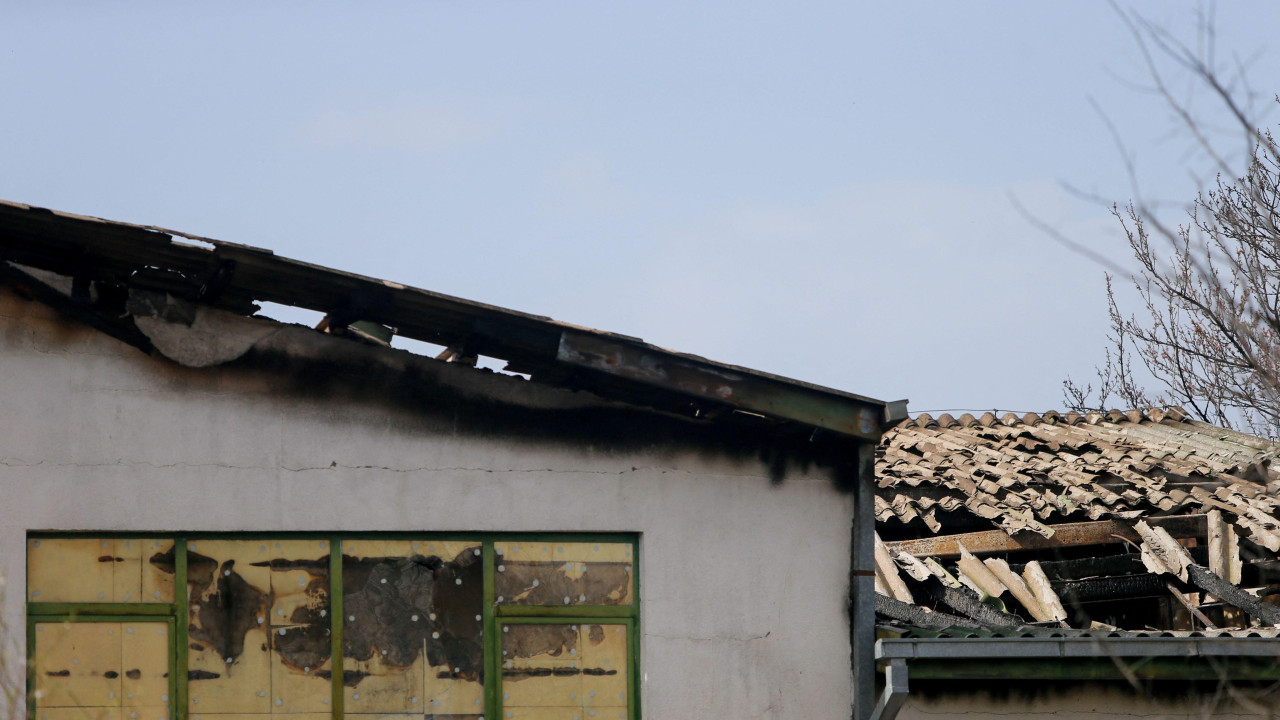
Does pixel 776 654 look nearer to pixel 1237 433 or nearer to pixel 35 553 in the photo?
pixel 35 553

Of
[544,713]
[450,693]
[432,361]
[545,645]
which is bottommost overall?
[544,713]

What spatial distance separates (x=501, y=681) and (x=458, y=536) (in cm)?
86

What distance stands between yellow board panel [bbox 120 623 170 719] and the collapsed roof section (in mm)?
4120

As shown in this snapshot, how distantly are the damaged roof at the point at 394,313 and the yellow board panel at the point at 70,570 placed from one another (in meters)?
1.17

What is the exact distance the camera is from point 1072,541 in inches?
400

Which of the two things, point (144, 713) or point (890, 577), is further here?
point (890, 577)

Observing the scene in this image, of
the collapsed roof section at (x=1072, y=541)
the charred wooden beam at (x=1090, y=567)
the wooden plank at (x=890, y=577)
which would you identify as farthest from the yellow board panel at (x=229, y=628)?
the charred wooden beam at (x=1090, y=567)

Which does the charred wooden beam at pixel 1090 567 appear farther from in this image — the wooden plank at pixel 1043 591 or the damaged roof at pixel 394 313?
the damaged roof at pixel 394 313

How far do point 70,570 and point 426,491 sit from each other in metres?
1.98

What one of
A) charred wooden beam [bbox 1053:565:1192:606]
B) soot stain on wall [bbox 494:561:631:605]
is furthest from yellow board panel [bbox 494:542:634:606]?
charred wooden beam [bbox 1053:565:1192:606]

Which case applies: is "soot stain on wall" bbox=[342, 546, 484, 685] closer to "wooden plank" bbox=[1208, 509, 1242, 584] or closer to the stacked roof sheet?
the stacked roof sheet

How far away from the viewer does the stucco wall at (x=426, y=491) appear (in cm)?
706

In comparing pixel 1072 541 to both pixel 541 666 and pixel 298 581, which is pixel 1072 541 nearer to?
pixel 541 666

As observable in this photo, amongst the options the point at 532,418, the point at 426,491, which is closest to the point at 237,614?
the point at 426,491
